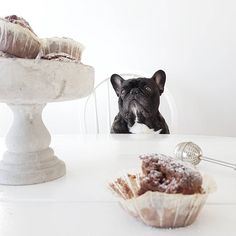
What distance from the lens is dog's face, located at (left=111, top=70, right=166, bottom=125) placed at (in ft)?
3.30

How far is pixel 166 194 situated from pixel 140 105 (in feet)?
2.28

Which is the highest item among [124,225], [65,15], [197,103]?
[65,15]

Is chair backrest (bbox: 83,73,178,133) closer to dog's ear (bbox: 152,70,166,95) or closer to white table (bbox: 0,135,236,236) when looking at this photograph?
dog's ear (bbox: 152,70,166,95)

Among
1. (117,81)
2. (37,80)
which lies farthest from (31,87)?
(117,81)

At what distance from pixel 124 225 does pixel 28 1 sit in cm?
146

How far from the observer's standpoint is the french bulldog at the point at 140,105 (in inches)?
39.8

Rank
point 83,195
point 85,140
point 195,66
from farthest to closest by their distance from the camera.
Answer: point 195,66 < point 85,140 < point 83,195

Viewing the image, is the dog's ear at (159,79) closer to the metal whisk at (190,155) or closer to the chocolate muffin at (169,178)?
the metal whisk at (190,155)

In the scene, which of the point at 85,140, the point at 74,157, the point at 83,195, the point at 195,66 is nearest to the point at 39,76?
the point at 83,195

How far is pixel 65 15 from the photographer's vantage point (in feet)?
5.14

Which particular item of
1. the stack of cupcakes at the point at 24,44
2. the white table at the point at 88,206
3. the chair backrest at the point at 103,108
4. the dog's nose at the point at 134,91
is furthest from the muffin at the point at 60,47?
the chair backrest at the point at 103,108

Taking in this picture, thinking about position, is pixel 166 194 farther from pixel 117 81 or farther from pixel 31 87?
pixel 117 81

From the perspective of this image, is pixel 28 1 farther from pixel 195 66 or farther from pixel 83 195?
pixel 83 195

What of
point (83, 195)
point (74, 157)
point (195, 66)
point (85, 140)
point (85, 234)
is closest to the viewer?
point (85, 234)
